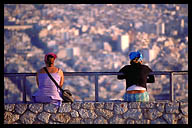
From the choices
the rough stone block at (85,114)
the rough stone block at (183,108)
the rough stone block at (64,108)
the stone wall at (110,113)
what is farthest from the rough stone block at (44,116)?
the rough stone block at (183,108)

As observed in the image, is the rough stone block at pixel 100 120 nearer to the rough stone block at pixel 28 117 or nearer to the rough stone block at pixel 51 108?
the rough stone block at pixel 51 108

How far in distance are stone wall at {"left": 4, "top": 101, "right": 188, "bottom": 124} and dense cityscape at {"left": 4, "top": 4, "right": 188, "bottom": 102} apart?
49.7 m

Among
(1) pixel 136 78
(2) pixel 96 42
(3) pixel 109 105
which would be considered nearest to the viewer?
(1) pixel 136 78

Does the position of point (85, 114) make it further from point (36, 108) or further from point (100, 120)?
point (36, 108)

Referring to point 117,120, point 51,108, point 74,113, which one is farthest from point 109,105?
point 51,108

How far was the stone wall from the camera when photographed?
13.0 ft

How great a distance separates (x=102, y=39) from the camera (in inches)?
2655

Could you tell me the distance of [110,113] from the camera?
3.98 meters

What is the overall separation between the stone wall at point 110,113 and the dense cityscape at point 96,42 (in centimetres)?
4973

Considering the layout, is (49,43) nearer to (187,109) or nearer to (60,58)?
(60,58)

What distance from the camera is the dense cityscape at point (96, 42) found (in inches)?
2319

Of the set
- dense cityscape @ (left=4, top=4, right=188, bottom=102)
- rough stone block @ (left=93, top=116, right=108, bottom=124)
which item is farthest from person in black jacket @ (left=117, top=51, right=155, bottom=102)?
dense cityscape @ (left=4, top=4, right=188, bottom=102)

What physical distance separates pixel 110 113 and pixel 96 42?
63.3 metres

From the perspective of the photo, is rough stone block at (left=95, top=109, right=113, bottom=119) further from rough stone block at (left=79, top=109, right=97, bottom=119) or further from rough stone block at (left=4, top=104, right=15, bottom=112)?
rough stone block at (left=4, top=104, right=15, bottom=112)
